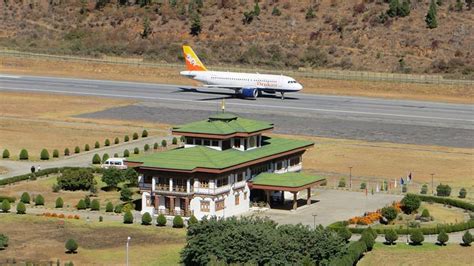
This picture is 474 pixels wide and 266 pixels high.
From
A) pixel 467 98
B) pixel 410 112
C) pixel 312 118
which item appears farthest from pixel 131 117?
pixel 467 98

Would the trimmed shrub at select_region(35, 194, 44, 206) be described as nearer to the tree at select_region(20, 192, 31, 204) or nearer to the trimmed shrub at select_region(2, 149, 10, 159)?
the tree at select_region(20, 192, 31, 204)

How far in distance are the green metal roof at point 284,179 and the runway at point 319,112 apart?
3973 centimetres

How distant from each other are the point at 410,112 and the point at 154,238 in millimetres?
85358

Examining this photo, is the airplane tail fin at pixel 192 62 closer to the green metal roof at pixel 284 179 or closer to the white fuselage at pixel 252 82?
the white fuselage at pixel 252 82

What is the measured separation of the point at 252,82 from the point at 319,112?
18.2 metres

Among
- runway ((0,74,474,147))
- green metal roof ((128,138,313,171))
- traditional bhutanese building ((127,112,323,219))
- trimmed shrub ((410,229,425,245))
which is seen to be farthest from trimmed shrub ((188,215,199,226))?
runway ((0,74,474,147))

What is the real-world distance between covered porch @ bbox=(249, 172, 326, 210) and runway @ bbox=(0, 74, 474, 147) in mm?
39354

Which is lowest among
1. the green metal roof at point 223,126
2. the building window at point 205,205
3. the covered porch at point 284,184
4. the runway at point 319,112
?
the runway at point 319,112

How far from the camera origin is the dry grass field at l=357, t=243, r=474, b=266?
87.9 m

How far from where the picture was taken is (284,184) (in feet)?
348

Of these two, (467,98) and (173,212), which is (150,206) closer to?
(173,212)

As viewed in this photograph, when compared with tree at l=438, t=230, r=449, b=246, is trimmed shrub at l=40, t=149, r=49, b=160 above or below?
below

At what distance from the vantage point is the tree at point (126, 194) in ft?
358

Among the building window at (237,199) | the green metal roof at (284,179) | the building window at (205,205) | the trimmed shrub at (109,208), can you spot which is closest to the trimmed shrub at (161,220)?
the building window at (205,205)
